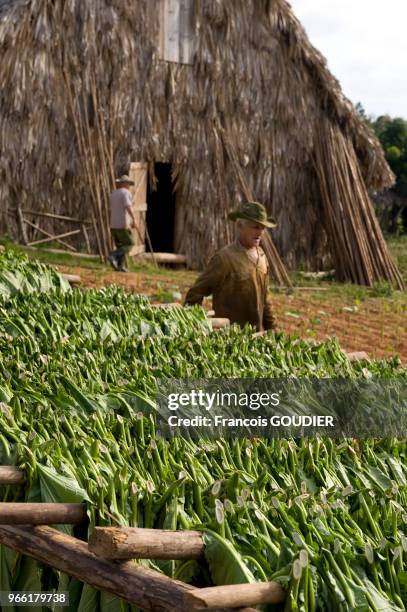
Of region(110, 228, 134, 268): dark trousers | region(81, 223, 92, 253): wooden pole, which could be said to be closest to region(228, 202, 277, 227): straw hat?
region(110, 228, 134, 268): dark trousers

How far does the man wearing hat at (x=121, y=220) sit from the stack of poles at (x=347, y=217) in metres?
3.97

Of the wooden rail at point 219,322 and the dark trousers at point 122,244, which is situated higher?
the dark trousers at point 122,244

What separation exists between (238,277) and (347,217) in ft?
31.7

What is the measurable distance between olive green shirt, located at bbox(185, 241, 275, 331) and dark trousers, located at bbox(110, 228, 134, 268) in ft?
21.7

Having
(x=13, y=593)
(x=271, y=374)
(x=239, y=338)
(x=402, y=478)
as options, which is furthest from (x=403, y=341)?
(x=13, y=593)

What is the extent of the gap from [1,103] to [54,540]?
11.5 metres

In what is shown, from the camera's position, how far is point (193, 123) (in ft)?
50.7

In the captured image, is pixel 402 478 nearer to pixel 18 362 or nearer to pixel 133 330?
pixel 18 362

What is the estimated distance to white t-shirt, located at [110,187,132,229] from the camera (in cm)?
1362

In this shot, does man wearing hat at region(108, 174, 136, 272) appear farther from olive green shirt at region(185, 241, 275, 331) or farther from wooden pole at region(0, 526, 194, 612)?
wooden pole at region(0, 526, 194, 612)

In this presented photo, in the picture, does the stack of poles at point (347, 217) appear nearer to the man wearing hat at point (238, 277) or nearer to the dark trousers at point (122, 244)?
the dark trousers at point (122, 244)

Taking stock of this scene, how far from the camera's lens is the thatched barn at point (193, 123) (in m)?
14.1

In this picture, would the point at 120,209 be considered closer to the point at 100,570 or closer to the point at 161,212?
the point at 161,212

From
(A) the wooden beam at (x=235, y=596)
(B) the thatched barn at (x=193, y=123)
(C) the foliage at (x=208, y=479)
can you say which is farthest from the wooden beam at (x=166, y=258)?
(A) the wooden beam at (x=235, y=596)
